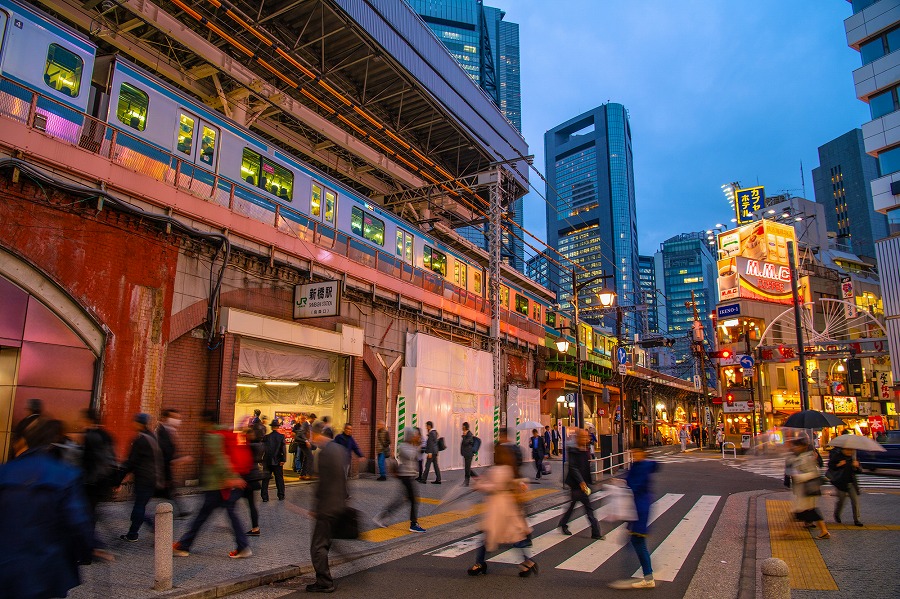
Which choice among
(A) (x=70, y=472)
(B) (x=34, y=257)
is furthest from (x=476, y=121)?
(A) (x=70, y=472)

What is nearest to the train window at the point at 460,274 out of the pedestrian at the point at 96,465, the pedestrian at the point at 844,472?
the pedestrian at the point at 844,472

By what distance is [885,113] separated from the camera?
3325cm

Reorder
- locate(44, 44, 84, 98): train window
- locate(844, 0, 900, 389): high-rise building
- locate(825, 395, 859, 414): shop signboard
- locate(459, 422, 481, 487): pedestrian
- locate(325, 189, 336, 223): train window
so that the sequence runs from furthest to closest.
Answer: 1. locate(825, 395, 859, 414): shop signboard
2. locate(844, 0, 900, 389): high-rise building
3. locate(325, 189, 336, 223): train window
4. locate(459, 422, 481, 487): pedestrian
5. locate(44, 44, 84, 98): train window

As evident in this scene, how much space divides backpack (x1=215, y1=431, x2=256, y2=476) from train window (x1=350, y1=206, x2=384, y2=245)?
39.1ft

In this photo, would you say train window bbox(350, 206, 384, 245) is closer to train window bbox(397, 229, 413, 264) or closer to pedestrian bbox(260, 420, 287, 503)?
train window bbox(397, 229, 413, 264)

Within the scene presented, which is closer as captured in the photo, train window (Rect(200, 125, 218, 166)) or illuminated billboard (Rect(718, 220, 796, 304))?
train window (Rect(200, 125, 218, 166))

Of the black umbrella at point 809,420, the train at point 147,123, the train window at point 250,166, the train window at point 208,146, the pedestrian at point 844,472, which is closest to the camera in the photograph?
the pedestrian at point 844,472

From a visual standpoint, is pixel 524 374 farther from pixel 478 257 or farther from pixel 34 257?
pixel 34 257

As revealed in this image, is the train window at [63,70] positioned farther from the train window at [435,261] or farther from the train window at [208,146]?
the train window at [435,261]

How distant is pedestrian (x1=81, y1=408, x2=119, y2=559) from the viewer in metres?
6.89

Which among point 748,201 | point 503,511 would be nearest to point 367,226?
point 503,511

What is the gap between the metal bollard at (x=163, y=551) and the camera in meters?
6.09

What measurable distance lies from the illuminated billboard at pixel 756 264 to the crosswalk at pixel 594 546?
47.9 metres

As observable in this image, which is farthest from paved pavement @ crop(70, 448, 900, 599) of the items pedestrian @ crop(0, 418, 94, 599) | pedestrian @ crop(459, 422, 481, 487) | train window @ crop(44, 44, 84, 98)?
train window @ crop(44, 44, 84, 98)
